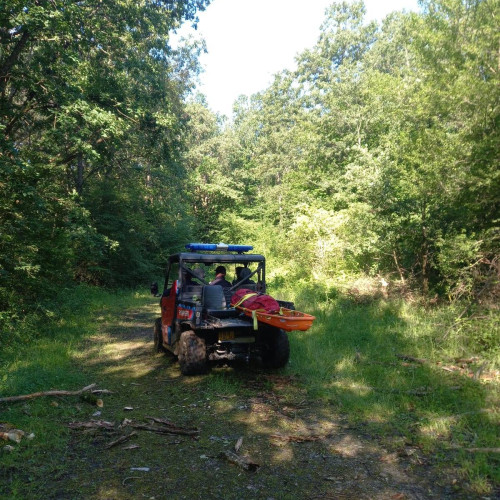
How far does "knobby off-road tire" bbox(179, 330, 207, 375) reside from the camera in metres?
6.63

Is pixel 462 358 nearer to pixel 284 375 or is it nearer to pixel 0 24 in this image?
pixel 284 375

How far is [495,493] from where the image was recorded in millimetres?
3316

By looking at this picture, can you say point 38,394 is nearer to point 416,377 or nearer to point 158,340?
point 158,340

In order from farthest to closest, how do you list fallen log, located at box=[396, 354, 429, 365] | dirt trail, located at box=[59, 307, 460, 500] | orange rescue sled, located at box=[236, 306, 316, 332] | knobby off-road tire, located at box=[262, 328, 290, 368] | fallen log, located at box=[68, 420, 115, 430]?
knobby off-road tire, located at box=[262, 328, 290, 368] < fallen log, located at box=[396, 354, 429, 365] < orange rescue sled, located at box=[236, 306, 316, 332] < fallen log, located at box=[68, 420, 115, 430] < dirt trail, located at box=[59, 307, 460, 500]

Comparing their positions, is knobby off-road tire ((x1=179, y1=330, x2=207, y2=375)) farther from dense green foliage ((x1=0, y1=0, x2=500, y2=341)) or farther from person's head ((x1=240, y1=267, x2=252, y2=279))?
dense green foliage ((x1=0, y1=0, x2=500, y2=341))

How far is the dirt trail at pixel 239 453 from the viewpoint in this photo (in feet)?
11.4

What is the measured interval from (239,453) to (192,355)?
8.62 feet

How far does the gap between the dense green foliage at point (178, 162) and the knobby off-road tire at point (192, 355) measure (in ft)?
13.3

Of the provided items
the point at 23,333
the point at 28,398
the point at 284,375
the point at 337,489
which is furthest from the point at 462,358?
the point at 23,333

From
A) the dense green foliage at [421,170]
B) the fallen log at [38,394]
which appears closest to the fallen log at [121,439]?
the fallen log at [38,394]

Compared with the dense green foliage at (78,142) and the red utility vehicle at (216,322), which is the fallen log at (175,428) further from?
the dense green foliage at (78,142)

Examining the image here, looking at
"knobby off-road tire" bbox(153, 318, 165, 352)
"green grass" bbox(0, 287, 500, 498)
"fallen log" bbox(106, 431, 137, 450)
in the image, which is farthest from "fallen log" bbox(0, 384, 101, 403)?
"knobby off-road tire" bbox(153, 318, 165, 352)

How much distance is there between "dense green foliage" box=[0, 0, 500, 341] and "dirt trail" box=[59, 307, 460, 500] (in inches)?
191

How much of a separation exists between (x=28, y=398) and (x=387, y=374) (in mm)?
5282
